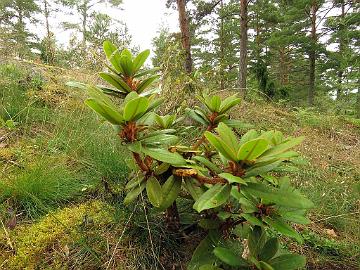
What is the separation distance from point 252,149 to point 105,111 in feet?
1.77

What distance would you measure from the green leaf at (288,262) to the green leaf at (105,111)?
78 centimetres

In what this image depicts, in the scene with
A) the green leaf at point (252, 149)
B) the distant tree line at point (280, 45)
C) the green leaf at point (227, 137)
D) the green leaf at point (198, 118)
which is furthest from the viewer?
the distant tree line at point (280, 45)

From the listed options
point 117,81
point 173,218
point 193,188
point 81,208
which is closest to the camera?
point 193,188

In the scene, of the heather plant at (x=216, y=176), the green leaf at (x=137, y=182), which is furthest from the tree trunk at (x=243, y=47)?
the green leaf at (x=137, y=182)

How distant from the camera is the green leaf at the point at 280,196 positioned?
999 millimetres

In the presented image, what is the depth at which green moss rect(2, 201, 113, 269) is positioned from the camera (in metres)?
1.46

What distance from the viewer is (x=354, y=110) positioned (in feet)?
29.8

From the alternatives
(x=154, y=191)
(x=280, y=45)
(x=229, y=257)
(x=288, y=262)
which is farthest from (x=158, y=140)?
(x=280, y=45)

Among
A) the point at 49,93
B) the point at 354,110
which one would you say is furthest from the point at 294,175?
the point at 354,110

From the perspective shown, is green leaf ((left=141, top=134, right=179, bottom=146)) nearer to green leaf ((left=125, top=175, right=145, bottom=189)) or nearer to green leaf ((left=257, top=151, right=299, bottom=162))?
green leaf ((left=125, top=175, right=145, bottom=189))

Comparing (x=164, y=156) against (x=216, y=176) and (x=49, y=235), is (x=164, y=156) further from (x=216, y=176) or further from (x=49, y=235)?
(x=49, y=235)

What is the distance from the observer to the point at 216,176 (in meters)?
1.30

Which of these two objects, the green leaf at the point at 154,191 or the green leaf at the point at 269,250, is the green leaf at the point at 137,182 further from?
the green leaf at the point at 269,250

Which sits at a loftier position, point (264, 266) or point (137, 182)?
point (137, 182)
